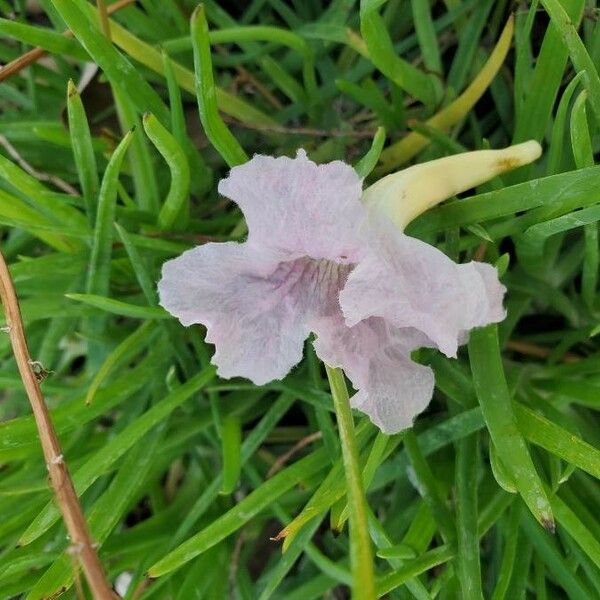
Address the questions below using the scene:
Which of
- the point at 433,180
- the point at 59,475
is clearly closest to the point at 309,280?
the point at 433,180

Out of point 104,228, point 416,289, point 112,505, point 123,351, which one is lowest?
point 112,505

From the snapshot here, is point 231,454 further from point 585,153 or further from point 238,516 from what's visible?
point 585,153

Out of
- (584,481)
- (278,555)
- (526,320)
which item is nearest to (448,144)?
(526,320)

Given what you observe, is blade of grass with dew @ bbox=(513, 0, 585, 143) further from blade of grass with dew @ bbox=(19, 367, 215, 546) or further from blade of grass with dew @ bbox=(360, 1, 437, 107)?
blade of grass with dew @ bbox=(19, 367, 215, 546)

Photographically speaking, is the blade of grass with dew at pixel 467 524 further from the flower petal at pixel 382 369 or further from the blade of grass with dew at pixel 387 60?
the blade of grass with dew at pixel 387 60

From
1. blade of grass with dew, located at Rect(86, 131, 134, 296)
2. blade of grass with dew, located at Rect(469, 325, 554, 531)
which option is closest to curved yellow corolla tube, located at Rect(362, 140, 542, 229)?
blade of grass with dew, located at Rect(469, 325, 554, 531)
